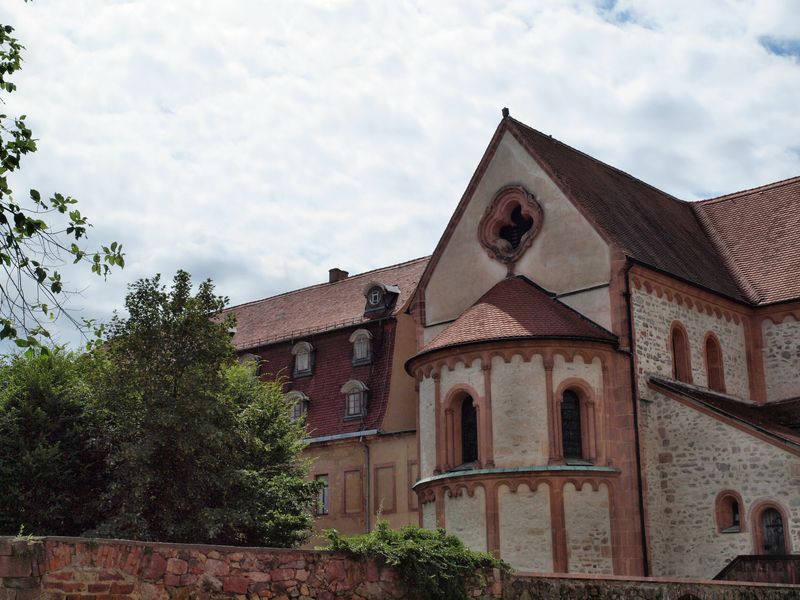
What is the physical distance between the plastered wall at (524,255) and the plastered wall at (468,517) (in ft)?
23.0

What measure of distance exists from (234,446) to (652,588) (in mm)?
13986

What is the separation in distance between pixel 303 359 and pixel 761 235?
1801 centimetres

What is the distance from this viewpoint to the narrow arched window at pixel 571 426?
103 feet

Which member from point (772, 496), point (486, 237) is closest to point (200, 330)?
point (486, 237)

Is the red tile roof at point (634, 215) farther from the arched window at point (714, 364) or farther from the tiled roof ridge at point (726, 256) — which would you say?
the arched window at point (714, 364)

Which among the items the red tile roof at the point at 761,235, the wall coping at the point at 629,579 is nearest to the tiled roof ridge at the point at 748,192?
the red tile roof at the point at 761,235

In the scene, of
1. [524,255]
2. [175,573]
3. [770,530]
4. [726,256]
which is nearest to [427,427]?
[524,255]

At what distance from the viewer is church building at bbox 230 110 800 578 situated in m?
30.5

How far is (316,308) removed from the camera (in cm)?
4922

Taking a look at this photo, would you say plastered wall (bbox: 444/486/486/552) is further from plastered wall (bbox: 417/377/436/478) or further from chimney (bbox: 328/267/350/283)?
chimney (bbox: 328/267/350/283)

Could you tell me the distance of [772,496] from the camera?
30188 millimetres

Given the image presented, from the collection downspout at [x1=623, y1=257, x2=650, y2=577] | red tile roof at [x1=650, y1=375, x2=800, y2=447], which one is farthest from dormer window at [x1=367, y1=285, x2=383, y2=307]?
red tile roof at [x1=650, y1=375, x2=800, y2=447]

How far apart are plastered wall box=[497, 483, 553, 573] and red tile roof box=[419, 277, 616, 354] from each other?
13.8 ft

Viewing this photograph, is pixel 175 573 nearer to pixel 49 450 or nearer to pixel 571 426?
pixel 49 450
